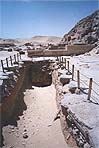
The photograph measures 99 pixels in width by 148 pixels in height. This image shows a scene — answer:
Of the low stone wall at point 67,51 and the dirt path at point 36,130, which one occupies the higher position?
the low stone wall at point 67,51

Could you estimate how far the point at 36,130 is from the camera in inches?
371

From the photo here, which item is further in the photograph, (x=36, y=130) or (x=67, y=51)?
(x=67, y=51)

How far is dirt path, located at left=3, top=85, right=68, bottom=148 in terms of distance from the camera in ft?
26.8

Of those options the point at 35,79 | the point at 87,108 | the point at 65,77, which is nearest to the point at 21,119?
the point at 65,77

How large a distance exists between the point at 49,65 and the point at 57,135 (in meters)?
12.4

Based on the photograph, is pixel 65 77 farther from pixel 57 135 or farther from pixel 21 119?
pixel 57 135

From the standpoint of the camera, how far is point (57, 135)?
28.4 ft

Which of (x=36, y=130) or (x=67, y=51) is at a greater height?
(x=67, y=51)

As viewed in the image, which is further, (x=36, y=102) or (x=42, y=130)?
(x=36, y=102)

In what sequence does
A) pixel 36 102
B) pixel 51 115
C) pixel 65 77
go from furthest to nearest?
pixel 36 102, pixel 65 77, pixel 51 115

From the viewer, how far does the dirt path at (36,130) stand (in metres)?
8.16

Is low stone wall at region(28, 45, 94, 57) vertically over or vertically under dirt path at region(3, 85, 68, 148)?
over

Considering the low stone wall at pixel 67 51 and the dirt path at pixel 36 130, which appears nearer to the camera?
the dirt path at pixel 36 130

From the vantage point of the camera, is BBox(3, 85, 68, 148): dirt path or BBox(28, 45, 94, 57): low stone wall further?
BBox(28, 45, 94, 57): low stone wall
